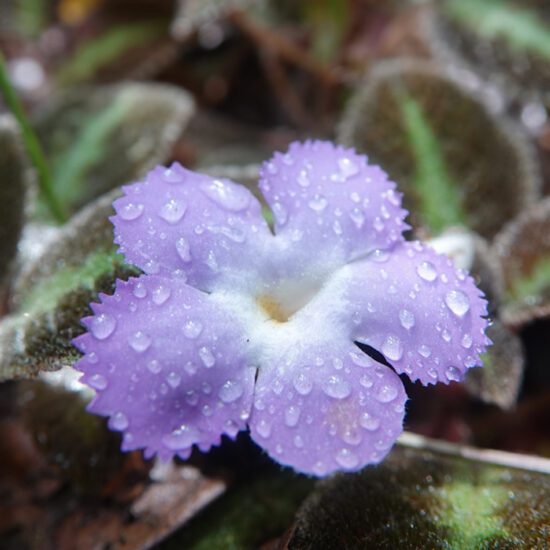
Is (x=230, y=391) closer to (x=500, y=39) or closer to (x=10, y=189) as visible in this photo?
(x=10, y=189)

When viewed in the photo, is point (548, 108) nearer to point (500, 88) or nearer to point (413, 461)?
point (500, 88)

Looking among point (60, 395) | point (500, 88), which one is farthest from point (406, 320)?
point (500, 88)

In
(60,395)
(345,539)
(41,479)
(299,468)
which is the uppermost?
(299,468)

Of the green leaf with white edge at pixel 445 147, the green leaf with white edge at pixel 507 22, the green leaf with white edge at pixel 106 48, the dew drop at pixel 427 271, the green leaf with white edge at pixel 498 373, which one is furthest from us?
the green leaf with white edge at pixel 106 48

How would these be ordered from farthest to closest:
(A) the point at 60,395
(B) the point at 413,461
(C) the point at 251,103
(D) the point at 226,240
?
(C) the point at 251,103 < (A) the point at 60,395 < (B) the point at 413,461 < (D) the point at 226,240

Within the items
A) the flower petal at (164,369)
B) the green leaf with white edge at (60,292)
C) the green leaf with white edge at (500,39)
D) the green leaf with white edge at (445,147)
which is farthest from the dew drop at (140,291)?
the green leaf with white edge at (500,39)

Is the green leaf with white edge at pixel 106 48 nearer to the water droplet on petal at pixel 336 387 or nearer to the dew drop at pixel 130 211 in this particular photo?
the dew drop at pixel 130 211
